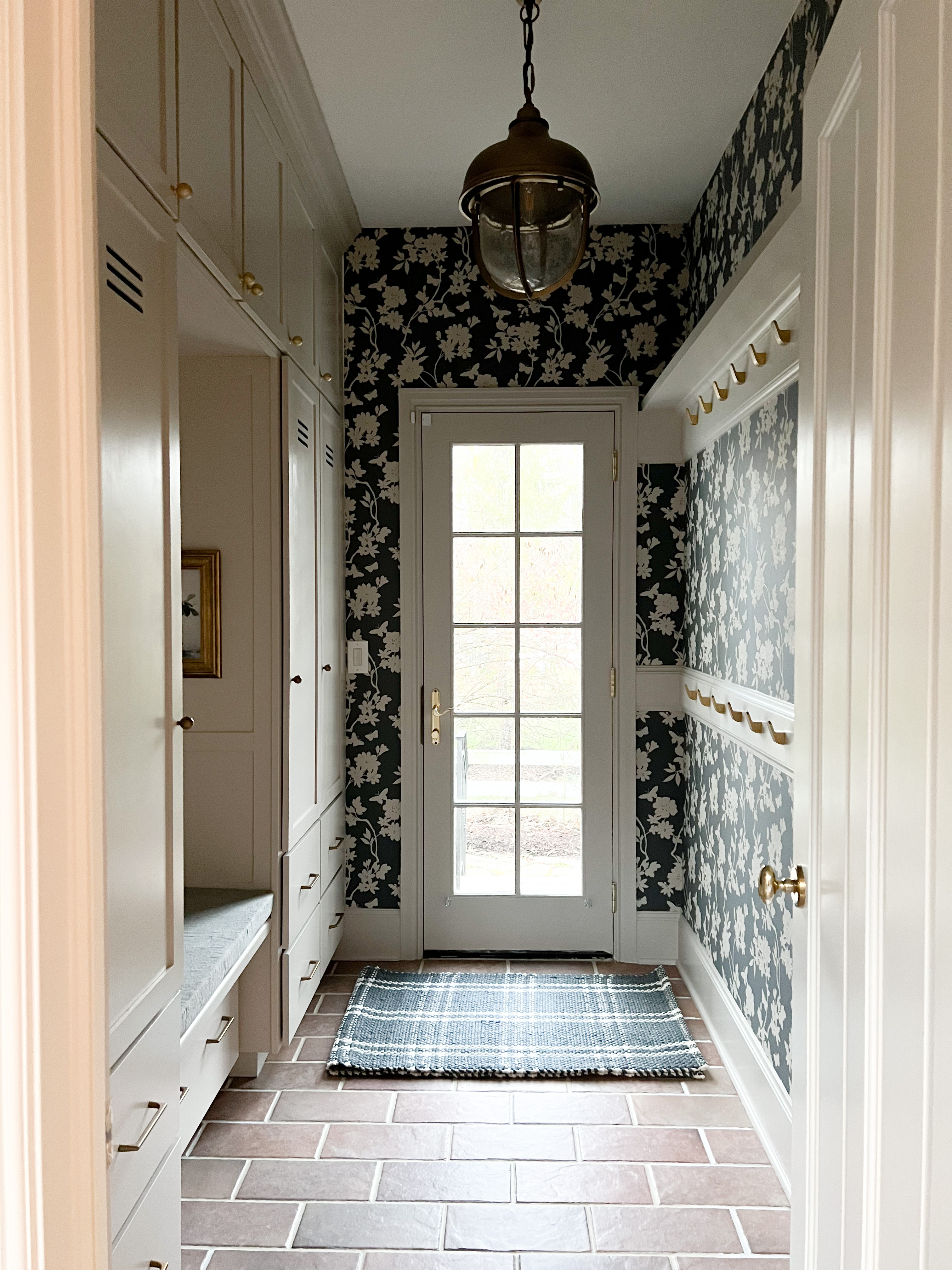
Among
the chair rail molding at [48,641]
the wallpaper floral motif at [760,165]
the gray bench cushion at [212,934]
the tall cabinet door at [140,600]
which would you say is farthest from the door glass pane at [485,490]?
the chair rail molding at [48,641]

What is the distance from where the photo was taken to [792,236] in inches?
66.8

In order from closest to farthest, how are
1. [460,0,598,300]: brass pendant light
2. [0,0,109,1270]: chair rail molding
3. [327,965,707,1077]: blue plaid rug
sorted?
[0,0,109,1270]: chair rail molding, [460,0,598,300]: brass pendant light, [327,965,707,1077]: blue plaid rug

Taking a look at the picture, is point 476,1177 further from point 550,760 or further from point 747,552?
point 747,552

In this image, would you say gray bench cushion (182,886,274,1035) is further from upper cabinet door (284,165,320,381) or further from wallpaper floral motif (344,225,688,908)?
upper cabinet door (284,165,320,381)

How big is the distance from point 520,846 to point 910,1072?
296 centimetres

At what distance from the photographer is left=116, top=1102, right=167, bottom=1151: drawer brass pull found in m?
1.45

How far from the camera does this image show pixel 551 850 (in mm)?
3736

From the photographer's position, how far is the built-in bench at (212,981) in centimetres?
205

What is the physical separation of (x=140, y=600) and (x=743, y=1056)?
84.5 inches

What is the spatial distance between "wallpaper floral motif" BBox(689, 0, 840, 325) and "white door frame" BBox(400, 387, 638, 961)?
594 mm

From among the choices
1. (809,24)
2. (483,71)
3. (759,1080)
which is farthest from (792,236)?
(759,1080)

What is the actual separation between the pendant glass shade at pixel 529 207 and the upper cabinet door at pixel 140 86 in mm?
550

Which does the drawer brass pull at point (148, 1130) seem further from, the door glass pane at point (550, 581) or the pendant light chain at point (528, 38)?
the door glass pane at point (550, 581)

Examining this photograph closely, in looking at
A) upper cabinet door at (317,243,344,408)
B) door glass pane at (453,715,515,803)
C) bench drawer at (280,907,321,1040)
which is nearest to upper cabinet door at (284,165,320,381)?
upper cabinet door at (317,243,344,408)
